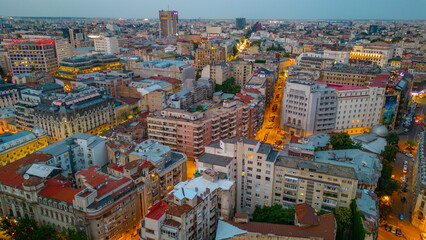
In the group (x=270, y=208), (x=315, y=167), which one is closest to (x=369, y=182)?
(x=315, y=167)

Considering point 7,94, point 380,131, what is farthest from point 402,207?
point 7,94

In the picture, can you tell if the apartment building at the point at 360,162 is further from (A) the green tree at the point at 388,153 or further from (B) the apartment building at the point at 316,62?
(B) the apartment building at the point at 316,62

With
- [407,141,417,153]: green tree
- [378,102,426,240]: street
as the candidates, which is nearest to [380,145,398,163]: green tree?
[378,102,426,240]: street

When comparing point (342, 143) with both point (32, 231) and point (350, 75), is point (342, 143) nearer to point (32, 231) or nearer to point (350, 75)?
point (350, 75)

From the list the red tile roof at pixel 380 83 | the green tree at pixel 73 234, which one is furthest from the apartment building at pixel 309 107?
the green tree at pixel 73 234

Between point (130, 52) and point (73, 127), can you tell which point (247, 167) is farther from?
point (130, 52)

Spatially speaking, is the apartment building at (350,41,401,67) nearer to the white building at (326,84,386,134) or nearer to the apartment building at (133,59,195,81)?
the white building at (326,84,386,134)

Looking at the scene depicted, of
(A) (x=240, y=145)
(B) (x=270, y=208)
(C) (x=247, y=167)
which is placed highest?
(A) (x=240, y=145)
